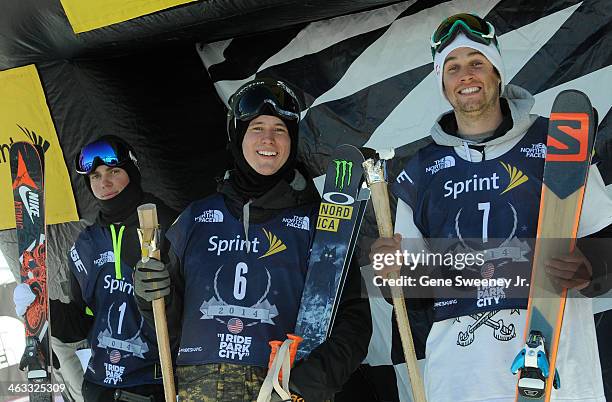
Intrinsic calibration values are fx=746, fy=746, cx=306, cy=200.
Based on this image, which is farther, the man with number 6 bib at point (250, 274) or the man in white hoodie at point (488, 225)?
the man with number 6 bib at point (250, 274)

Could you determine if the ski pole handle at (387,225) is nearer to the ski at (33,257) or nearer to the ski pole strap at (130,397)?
the ski pole strap at (130,397)

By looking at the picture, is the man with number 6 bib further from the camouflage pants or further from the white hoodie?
the white hoodie

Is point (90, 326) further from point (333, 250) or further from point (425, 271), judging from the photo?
point (425, 271)

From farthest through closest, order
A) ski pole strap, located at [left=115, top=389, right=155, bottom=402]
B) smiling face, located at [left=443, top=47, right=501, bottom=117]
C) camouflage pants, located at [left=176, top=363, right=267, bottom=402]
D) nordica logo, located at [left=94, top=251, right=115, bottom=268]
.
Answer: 1. nordica logo, located at [left=94, top=251, right=115, bottom=268]
2. ski pole strap, located at [left=115, top=389, right=155, bottom=402]
3. camouflage pants, located at [left=176, top=363, right=267, bottom=402]
4. smiling face, located at [left=443, top=47, right=501, bottom=117]

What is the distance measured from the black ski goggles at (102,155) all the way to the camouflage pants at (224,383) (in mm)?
1057

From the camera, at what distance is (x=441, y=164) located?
2.34 meters

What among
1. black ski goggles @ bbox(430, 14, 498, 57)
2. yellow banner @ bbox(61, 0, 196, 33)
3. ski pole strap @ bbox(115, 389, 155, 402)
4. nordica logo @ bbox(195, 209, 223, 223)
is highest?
yellow banner @ bbox(61, 0, 196, 33)

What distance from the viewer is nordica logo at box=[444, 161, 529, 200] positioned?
7.29 ft

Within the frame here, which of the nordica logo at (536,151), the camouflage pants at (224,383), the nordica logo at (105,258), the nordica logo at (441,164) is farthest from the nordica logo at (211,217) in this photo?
the nordica logo at (536,151)

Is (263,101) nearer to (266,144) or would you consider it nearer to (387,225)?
(266,144)

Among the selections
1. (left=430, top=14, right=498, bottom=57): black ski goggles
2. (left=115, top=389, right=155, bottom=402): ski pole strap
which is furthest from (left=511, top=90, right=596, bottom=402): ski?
(left=115, top=389, right=155, bottom=402): ski pole strap

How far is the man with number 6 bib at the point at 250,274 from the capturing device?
7.86ft

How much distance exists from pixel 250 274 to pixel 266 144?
44cm

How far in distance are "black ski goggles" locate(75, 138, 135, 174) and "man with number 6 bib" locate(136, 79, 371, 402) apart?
0.63 m
